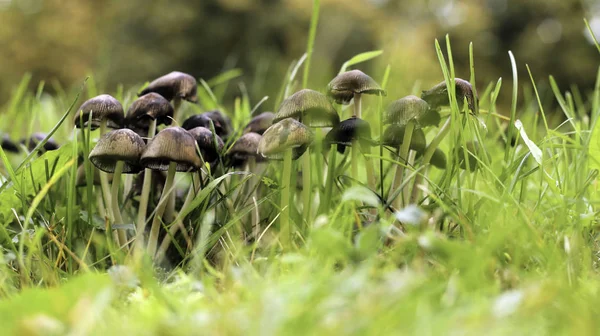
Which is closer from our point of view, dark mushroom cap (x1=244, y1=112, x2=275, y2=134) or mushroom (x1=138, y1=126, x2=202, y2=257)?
mushroom (x1=138, y1=126, x2=202, y2=257)

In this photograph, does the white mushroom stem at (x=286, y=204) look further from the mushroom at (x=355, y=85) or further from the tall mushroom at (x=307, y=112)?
the mushroom at (x=355, y=85)

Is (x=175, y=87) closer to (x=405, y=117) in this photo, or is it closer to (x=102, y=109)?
(x=102, y=109)

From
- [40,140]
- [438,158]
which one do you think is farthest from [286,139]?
[40,140]

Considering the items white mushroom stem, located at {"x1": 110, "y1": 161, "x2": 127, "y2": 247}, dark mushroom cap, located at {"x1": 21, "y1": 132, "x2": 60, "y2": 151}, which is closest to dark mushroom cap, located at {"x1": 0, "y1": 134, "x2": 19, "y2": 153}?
dark mushroom cap, located at {"x1": 21, "y1": 132, "x2": 60, "y2": 151}

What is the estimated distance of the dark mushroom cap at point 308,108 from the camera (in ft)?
4.43

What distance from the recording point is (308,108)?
1.34 m

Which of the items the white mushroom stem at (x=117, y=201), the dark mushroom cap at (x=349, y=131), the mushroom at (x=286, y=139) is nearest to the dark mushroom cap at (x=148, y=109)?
the white mushroom stem at (x=117, y=201)

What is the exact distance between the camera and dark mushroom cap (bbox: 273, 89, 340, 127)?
53.1 inches

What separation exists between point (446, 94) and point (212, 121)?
685mm

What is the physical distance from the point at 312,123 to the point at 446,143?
95 centimetres

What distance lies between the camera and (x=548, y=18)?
21.0 metres

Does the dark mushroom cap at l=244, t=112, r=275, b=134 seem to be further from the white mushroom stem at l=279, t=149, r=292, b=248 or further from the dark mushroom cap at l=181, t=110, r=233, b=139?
the white mushroom stem at l=279, t=149, r=292, b=248

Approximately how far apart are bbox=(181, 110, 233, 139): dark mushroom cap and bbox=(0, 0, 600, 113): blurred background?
1171 cm

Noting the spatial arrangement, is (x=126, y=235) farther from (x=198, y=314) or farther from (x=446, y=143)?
(x=446, y=143)
